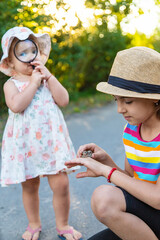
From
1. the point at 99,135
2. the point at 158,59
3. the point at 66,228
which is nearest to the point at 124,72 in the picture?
the point at 158,59

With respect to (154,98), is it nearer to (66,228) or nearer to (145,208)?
(145,208)

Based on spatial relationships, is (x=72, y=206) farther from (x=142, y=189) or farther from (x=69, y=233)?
(x=142, y=189)

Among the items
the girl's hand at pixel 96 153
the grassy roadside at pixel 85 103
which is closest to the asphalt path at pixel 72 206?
the girl's hand at pixel 96 153

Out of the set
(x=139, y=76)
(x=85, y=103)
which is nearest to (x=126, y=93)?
(x=139, y=76)

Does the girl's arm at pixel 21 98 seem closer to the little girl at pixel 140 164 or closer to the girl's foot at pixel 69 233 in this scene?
the little girl at pixel 140 164

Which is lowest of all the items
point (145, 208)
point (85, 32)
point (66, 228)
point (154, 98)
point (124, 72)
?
point (66, 228)

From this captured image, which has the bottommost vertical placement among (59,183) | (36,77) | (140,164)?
(59,183)

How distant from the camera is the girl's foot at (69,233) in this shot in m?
2.45

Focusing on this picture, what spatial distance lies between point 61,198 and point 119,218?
736 millimetres

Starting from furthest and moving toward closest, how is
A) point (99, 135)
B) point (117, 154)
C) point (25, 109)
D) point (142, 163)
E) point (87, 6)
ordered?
point (87, 6), point (99, 135), point (117, 154), point (25, 109), point (142, 163)

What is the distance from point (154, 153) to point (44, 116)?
2.84ft

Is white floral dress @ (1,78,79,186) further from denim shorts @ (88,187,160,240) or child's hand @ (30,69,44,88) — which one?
denim shorts @ (88,187,160,240)

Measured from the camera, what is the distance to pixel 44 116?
2398 mm

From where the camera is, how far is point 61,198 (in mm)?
2445
